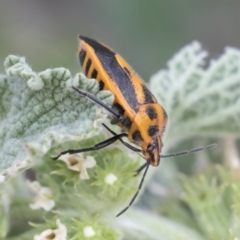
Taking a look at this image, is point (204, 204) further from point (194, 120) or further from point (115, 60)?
point (115, 60)

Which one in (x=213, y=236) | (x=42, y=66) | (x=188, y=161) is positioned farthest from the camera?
(x=42, y=66)

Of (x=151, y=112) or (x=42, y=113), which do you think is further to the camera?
(x=151, y=112)

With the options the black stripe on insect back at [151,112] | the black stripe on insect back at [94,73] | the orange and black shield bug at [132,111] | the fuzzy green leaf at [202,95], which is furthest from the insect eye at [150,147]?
the fuzzy green leaf at [202,95]

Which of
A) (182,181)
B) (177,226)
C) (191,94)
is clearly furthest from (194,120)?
(177,226)

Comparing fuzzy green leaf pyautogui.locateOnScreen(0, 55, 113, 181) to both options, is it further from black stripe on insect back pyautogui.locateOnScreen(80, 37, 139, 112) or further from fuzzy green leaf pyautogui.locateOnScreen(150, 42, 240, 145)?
fuzzy green leaf pyautogui.locateOnScreen(150, 42, 240, 145)

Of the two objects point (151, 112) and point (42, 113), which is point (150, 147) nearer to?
point (151, 112)

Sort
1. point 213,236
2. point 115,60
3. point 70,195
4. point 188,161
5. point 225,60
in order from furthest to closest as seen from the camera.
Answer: point 188,161 → point 225,60 → point 213,236 → point 115,60 → point 70,195

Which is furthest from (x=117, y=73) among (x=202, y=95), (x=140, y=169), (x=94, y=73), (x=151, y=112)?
(x=202, y=95)
